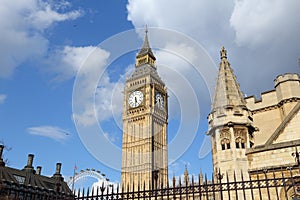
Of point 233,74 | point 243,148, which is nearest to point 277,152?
point 243,148

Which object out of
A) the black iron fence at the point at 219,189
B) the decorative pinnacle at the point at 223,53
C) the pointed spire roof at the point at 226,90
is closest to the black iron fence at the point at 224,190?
the black iron fence at the point at 219,189

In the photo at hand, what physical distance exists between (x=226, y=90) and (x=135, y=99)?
244 feet

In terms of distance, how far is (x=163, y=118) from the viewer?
92.7 m

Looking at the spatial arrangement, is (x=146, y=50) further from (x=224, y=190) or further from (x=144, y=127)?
(x=224, y=190)

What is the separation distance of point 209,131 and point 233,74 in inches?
148

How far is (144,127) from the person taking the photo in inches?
3410

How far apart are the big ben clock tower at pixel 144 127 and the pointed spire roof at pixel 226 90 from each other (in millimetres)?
63984

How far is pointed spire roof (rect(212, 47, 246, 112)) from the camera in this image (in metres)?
16.4

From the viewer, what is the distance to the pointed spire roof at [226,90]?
16391 millimetres

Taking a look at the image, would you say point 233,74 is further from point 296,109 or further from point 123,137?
point 123,137

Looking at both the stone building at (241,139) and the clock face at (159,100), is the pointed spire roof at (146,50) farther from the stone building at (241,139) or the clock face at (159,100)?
the stone building at (241,139)

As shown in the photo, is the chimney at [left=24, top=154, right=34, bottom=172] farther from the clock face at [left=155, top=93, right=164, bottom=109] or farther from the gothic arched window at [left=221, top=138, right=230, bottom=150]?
the clock face at [left=155, top=93, right=164, bottom=109]

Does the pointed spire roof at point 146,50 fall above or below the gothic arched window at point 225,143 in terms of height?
above

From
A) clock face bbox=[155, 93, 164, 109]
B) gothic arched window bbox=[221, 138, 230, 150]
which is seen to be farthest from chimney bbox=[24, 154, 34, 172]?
clock face bbox=[155, 93, 164, 109]
